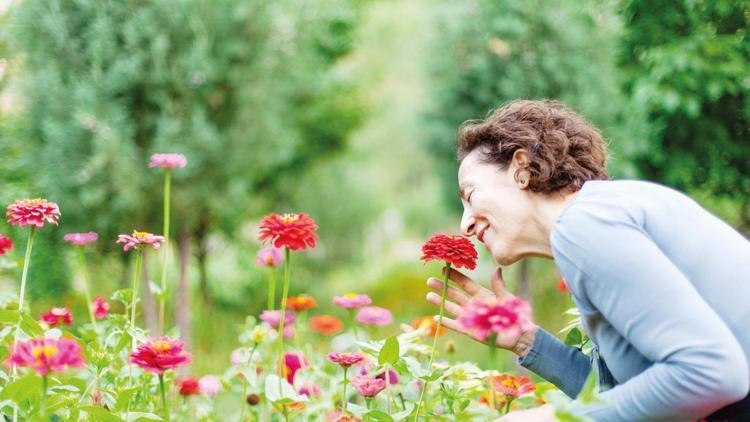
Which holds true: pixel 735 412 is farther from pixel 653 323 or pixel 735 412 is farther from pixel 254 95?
pixel 254 95

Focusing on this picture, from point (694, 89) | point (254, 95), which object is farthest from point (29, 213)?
point (694, 89)

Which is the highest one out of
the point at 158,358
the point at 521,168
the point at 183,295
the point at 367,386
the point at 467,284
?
the point at 521,168

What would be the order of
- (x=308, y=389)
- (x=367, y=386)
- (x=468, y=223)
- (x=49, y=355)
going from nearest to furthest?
1. (x=49, y=355)
2. (x=468, y=223)
3. (x=367, y=386)
4. (x=308, y=389)

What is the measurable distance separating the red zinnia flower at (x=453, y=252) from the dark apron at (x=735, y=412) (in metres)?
0.49

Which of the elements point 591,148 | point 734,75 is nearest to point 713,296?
point 591,148

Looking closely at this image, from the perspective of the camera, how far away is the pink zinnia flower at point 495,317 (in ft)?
3.30

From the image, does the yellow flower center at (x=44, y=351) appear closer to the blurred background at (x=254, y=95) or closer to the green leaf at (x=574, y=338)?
the green leaf at (x=574, y=338)

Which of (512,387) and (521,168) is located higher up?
(521,168)

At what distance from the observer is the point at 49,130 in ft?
12.4

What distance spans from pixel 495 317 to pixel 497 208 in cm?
48

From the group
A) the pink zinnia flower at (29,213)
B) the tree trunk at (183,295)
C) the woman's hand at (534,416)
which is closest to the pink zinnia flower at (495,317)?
the woman's hand at (534,416)

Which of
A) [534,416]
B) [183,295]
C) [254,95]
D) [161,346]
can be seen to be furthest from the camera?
[183,295]

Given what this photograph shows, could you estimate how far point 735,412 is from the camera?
1.28 m

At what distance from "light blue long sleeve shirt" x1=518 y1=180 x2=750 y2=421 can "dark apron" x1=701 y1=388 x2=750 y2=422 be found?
9 cm
